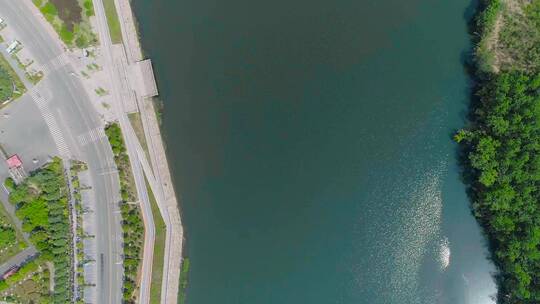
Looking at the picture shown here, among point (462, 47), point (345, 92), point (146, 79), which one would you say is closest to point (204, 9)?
point (146, 79)

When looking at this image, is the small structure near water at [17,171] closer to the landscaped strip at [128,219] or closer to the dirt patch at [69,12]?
the landscaped strip at [128,219]

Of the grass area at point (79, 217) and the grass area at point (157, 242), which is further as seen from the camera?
the grass area at point (157, 242)

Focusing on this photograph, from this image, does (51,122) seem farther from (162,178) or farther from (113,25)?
(162,178)

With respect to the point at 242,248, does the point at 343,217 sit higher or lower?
higher

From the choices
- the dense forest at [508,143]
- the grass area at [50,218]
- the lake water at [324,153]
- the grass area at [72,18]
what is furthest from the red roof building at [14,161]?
the dense forest at [508,143]

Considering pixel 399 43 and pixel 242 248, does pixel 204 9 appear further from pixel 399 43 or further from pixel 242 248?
pixel 242 248

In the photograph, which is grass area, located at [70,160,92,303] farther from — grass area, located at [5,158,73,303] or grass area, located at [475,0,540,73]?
grass area, located at [475,0,540,73]

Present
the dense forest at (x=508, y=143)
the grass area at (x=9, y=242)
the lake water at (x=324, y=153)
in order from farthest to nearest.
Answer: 1. the lake water at (x=324, y=153)
2. the grass area at (x=9, y=242)
3. the dense forest at (x=508, y=143)
